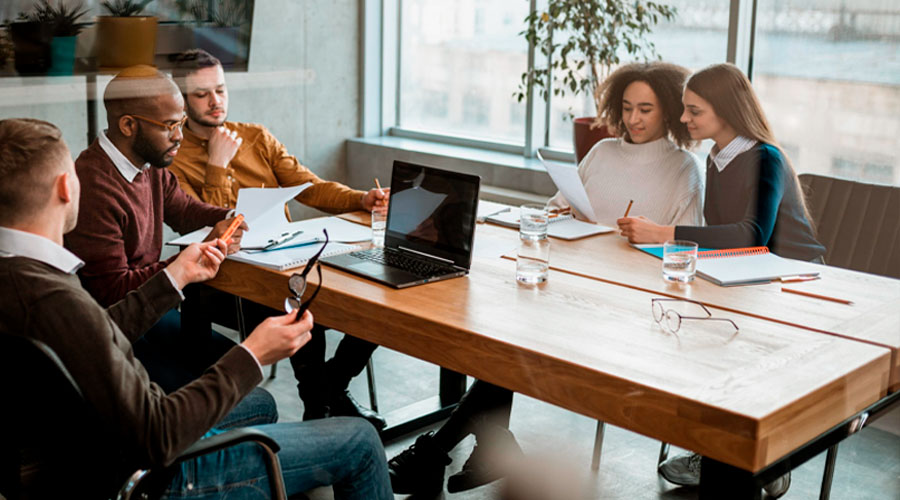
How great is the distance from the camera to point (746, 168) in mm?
2850

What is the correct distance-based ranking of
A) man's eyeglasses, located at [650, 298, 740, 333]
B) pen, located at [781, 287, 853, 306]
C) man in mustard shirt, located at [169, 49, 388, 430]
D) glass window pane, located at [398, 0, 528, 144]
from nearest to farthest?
man's eyeglasses, located at [650, 298, 740, 333] < pen, located at [781, 287, 853, 306] < man in mustard shirt, located at [169, 49, 388, 430] < glass window pane, located at [398, 0, 528, 144]

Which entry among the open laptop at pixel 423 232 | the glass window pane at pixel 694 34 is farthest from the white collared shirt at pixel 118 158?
the glass window pane at pixel 694 34

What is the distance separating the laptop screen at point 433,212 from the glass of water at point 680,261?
1.52ft

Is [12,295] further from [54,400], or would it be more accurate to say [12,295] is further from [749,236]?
[749,236]

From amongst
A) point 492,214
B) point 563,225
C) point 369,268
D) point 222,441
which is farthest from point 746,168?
point 222,441

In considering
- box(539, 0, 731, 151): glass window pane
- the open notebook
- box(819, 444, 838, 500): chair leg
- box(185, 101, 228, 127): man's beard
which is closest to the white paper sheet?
the open notebook

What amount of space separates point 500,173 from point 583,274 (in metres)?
2.45

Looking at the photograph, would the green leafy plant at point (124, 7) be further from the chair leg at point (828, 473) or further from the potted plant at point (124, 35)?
the chair leg at point (828, 473)

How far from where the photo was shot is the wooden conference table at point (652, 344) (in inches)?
57.6

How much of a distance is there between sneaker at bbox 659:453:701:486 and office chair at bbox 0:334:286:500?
4.81 ft

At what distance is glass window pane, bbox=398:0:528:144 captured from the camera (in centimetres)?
495

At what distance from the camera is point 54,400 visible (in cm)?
136

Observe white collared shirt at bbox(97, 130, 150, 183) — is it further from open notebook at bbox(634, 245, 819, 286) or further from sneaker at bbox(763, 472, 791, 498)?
sneaker at bbox(763, 472, 791, 498)

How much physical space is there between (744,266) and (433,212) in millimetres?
775
